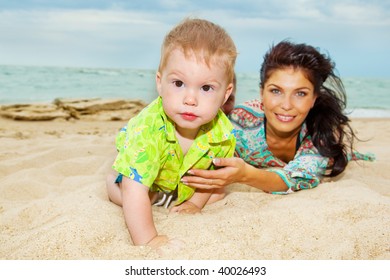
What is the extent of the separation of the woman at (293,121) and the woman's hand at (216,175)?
0.22 m

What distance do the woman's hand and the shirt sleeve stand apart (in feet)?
1.07

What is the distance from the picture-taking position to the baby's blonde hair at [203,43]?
1.96 metres

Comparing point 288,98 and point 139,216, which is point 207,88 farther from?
point 288,98

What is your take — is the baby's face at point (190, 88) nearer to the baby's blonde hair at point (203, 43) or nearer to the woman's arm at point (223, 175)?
the baby's blonde hair at point (203, 43)

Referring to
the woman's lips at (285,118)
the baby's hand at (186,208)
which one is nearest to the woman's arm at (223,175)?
the baby's hand at (186,208)

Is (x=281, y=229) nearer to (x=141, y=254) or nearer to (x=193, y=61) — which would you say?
(x=141, y=254)

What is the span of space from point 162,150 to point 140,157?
0.17m

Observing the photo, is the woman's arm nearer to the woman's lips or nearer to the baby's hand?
the baby's hand

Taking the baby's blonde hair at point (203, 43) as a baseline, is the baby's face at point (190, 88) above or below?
below

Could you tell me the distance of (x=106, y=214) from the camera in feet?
7.29

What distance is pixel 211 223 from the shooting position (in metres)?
2.10

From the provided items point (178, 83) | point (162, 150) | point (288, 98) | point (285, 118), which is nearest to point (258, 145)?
point (285, 118)

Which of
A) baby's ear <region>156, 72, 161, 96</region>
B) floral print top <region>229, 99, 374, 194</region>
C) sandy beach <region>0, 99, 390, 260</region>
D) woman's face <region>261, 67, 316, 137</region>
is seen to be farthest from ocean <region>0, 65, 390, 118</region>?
baby's ear <region>156, 72, 161, 96</region>

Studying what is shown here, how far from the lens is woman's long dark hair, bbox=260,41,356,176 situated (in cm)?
302
